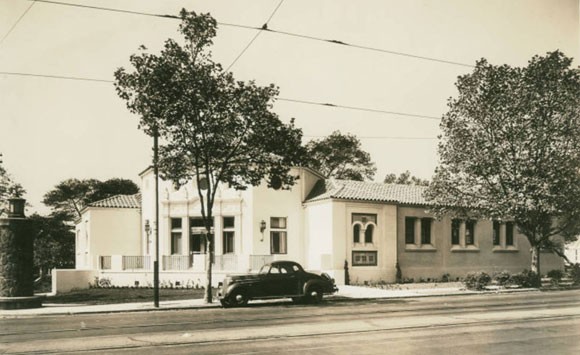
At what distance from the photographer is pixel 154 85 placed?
19.5 metres

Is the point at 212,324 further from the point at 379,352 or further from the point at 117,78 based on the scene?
the point at 117,78

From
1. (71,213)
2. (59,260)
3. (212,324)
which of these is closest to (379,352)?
(212,324)

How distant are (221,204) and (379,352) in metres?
22.0

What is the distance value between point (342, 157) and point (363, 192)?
32.8 meters

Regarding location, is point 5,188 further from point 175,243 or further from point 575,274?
point 575,274

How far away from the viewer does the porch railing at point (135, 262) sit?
101ft

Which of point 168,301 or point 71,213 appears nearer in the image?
point 168,301

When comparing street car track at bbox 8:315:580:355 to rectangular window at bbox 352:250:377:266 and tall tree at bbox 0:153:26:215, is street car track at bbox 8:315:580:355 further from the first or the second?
tall tree at bbox 0:153:26:215

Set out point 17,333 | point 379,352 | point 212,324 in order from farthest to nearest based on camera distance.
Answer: point 212,324, point 17,333, point 379,352

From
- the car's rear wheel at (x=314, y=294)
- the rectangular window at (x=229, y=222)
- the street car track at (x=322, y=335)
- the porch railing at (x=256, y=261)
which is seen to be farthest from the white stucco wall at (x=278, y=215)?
the street car track at (x=322, y=335)

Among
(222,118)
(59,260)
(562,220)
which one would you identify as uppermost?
(222,118)

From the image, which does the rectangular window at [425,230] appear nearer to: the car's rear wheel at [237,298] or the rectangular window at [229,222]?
the rectangular window at [229,222]

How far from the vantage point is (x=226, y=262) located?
2925 centimetres

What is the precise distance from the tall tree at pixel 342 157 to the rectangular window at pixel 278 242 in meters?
32.3
